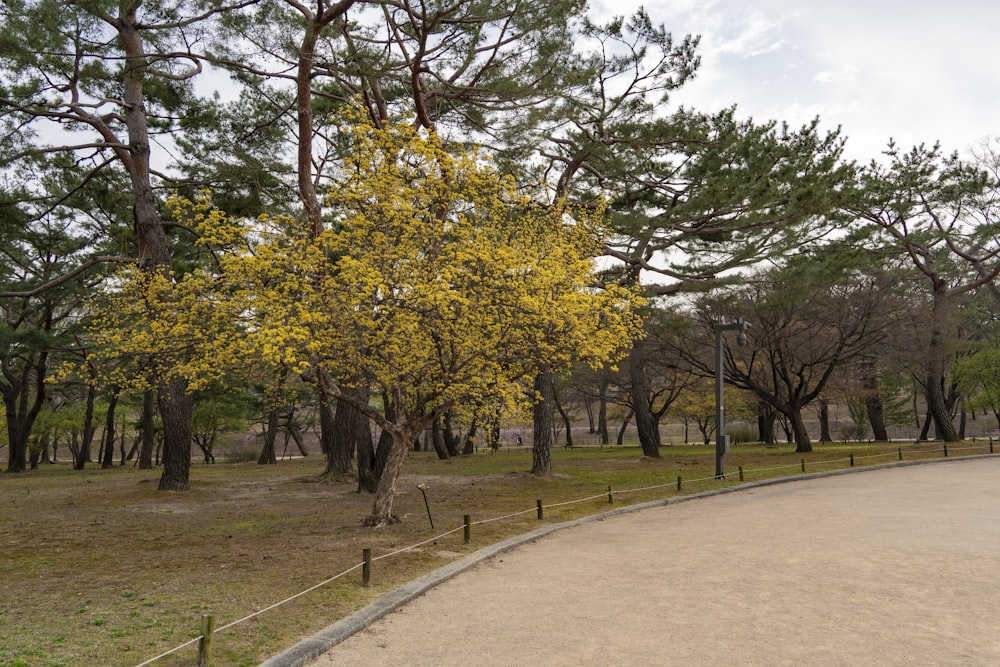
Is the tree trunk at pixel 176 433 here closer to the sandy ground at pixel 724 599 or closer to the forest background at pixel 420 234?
the forest background at pixel 420 234

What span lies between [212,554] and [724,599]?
7.37 m

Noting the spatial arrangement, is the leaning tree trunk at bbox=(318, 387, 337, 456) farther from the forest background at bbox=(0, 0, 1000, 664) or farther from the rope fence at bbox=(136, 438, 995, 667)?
the rope fence at bbox=(136, 438, 995, 667)

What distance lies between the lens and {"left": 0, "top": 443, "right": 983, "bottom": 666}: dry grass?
6012 millimetres

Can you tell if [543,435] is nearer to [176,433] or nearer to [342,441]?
[342,441]

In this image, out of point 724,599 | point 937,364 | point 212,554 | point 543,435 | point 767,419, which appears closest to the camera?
point 724,599

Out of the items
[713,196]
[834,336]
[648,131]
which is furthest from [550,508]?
[834,336]

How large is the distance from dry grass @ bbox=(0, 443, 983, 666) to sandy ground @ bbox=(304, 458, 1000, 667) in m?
1.07

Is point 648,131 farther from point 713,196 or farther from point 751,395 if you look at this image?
point 751,395

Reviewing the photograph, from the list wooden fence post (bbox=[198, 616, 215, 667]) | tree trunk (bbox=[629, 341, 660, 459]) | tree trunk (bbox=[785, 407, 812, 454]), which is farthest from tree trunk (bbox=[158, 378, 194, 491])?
tree trunk (bbox=[785, 407, 812, 454])

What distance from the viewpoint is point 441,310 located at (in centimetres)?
1077

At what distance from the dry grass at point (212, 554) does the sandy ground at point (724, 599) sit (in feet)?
3.51

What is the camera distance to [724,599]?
7066 mm

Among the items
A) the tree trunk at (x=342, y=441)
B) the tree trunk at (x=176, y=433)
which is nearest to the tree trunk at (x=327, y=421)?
the tree trunk at (x=342, y=441)

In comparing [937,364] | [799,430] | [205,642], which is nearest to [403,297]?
[205,642]
